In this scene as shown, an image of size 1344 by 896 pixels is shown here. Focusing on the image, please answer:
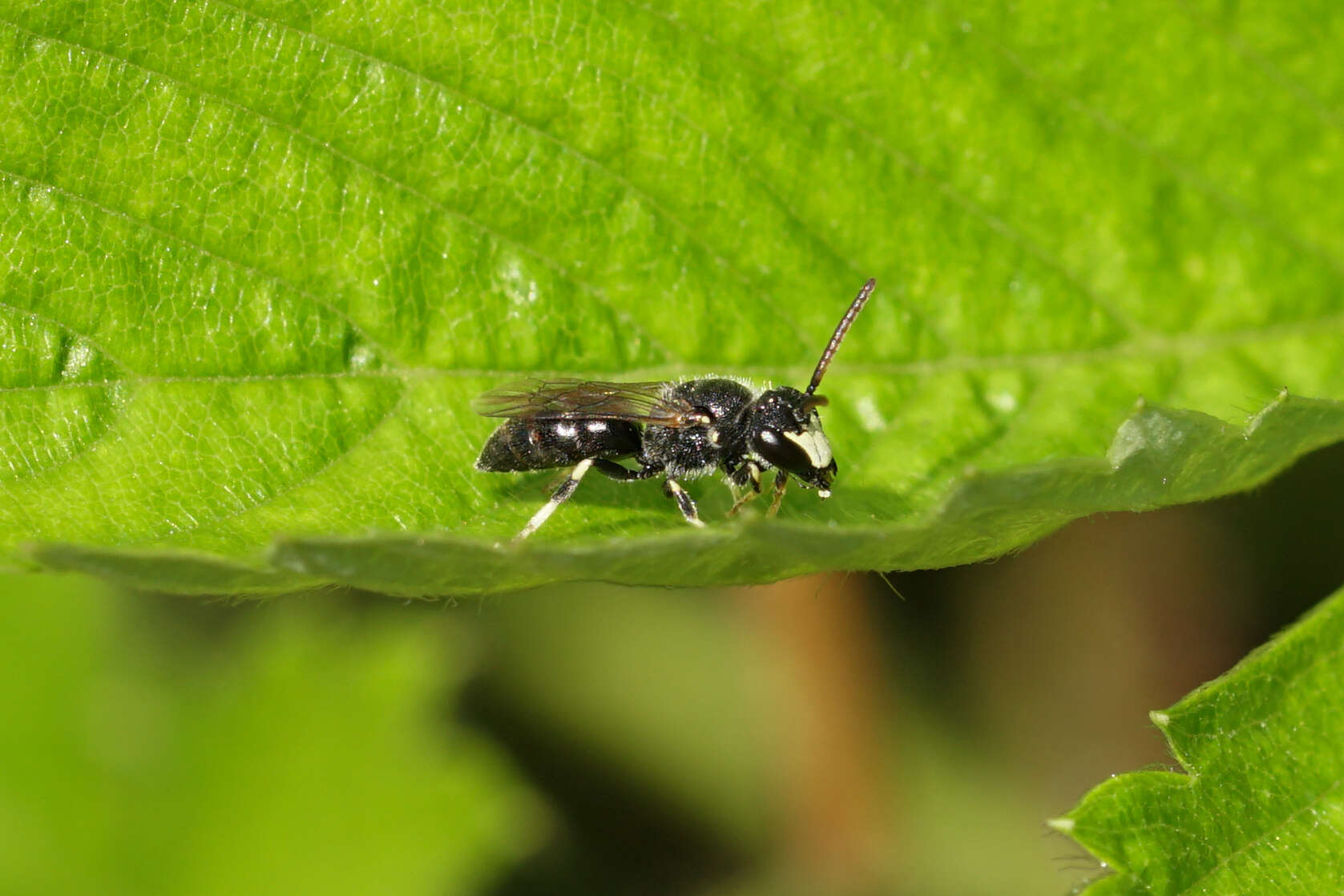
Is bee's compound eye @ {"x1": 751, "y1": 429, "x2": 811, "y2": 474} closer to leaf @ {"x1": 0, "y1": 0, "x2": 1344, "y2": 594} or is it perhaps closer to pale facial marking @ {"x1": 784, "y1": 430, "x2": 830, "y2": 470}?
pale facial marking @ {"x1": 784, "y1": 430, "x2": 830, "y2": 470}

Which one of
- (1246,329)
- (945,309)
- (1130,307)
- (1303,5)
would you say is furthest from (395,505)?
(1303,5)

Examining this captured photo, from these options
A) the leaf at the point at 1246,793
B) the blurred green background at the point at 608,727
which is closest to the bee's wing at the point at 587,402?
the blurred green background at the point at 608,727

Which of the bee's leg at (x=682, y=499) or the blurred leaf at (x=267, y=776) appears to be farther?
the blurred leaf at (x=267, y=776)

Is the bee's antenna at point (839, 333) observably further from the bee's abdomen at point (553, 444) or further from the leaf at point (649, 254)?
the bee's abdomen at point (553, 444)

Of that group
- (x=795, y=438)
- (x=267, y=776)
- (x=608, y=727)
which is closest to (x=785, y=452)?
(x=795, y=438)

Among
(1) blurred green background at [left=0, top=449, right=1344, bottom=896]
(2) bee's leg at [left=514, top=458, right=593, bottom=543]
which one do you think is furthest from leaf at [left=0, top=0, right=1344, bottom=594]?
(1) blurred green background at [left=0, top=449, right=1344, bottom=896]

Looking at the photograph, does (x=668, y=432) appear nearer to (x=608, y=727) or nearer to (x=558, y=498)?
(x=558, y=498)
